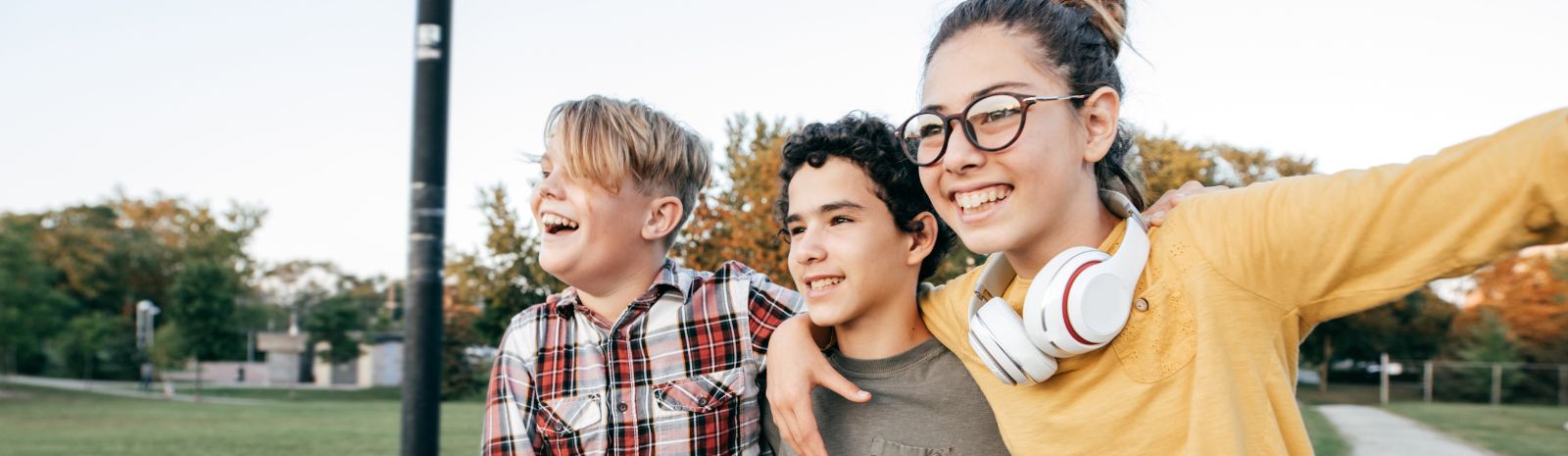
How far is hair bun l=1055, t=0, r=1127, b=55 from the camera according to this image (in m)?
2.09

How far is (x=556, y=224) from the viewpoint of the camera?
2707 millimetres

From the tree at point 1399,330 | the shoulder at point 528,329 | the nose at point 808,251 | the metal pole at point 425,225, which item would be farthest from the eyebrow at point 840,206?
the tree at point 1399,330

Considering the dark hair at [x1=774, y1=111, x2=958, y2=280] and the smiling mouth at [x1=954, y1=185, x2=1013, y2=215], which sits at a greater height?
the dark hair at [x1=774, y1=111, x2=958, y2=280]

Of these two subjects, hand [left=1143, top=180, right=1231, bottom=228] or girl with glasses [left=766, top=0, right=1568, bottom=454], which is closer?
girl with glasses [left=766, top=0, right=1568, bottom=454]

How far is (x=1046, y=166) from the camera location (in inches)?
74.2

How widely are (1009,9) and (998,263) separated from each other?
526mm

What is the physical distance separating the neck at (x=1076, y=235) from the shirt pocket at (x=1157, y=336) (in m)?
0.20

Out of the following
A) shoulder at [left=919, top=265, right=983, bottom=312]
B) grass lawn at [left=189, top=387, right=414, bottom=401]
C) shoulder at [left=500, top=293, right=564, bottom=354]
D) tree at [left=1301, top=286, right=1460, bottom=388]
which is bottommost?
grass lawn at [left=189, top=387, right=414, bottom=401]

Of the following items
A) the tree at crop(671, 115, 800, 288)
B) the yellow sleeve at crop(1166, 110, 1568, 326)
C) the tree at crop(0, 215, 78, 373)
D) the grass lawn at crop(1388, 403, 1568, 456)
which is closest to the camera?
the yellow sleeve at crop(1166, 110, 1568, 326)

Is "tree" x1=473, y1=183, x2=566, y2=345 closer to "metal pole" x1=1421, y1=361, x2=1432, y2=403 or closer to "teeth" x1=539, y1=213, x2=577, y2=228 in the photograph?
"teeth" x1=539, y1=213, x2=577, y2=228

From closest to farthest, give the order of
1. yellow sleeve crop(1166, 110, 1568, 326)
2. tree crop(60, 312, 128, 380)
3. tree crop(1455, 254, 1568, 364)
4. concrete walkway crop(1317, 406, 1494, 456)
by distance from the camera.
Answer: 1. yellow sleeve crop(1166, 110, 1568, 326)
2. concrete walkway crop(1317, 406, 1494, 456)
3. tree crop(1455, 254, 1568, 364)
4. tree crop(60, 312, 128, 380)

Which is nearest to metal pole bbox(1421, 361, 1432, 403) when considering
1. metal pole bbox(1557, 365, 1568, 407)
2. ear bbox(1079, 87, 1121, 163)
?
metal pole bbox(1557, 365, 1568, 407)

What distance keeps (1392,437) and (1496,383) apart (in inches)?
679

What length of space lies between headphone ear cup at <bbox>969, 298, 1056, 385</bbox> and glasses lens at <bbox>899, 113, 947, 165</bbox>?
0.32 m
